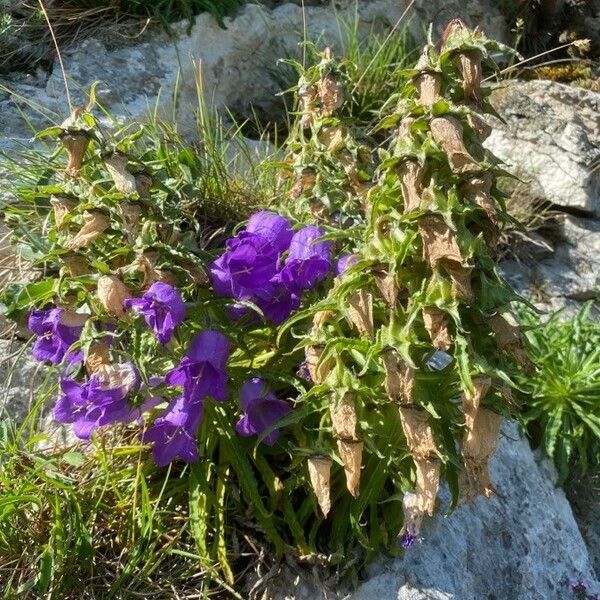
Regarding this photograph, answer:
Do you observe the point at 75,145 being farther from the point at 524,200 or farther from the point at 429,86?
the point at 524,200

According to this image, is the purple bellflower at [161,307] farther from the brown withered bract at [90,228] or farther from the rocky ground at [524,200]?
the rocky ground at [524,200]

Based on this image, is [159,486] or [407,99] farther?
[159,486]

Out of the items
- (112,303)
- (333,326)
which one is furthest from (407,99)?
(112,303)

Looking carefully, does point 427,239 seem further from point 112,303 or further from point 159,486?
point 159,486

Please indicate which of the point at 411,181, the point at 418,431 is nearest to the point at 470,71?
the point at 411,181

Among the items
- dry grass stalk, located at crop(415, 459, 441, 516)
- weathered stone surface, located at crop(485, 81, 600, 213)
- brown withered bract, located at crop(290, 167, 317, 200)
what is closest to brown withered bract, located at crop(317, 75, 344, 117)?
brown withered bract, located at crop(290, 167, 317, 200)

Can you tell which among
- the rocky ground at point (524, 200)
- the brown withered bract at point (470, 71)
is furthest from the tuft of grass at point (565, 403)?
the brown withered bract at point (470, 71)
